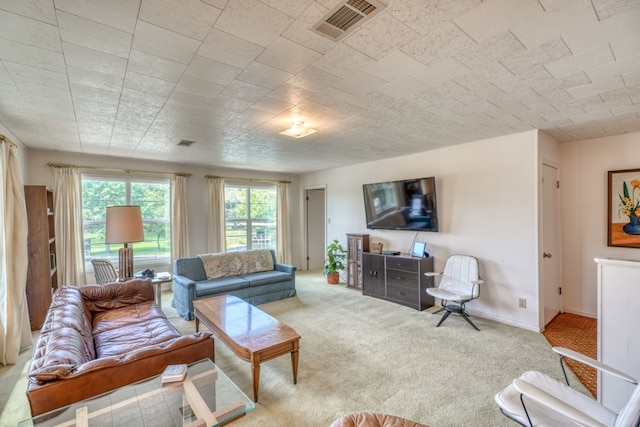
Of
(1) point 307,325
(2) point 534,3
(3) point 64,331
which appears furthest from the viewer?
(1) point 307,325

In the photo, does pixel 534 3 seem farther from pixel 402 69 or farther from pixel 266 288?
pixel 266 288

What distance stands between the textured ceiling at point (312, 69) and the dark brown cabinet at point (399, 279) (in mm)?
1950

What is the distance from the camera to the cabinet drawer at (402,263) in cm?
436

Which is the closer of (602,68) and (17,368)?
(602,68)

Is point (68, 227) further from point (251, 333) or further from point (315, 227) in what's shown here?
point (315, 227)

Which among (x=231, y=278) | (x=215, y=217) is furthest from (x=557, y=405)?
(x=215, y=217)

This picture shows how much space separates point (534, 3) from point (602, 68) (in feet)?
3.60

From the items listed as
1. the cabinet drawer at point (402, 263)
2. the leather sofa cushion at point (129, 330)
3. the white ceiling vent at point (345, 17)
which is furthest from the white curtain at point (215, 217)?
the white ceiling vent at point (345, 17)

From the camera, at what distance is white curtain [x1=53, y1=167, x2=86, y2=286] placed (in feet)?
14.7

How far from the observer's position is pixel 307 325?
12.2ft

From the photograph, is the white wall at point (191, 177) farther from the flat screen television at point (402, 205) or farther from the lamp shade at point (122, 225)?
the flat screen television at point (402, 205)

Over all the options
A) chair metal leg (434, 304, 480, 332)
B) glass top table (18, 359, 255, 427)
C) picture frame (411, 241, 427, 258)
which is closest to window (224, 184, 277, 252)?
picture frame (411, 241, 427, 258)

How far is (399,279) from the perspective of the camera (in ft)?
15.0

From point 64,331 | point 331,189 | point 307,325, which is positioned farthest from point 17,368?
point 331,189
